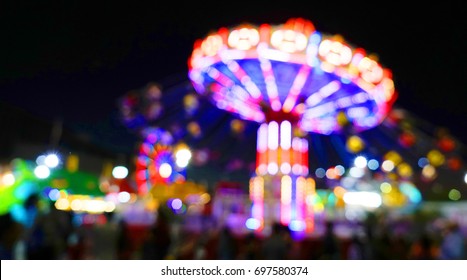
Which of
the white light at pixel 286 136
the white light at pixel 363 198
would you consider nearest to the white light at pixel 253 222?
the white light at pixel 286 136

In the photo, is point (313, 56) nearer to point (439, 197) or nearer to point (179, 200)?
point (179, 200)

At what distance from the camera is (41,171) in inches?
424

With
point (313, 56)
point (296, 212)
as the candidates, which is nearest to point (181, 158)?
point (296, 212)

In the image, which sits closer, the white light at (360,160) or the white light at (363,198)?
the white light at (360,160)

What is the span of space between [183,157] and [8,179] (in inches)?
432

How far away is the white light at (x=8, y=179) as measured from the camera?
26.2 feet

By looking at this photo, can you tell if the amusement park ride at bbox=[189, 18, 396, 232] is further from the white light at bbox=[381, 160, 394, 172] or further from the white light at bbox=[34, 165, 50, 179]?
the white light at bbox=[381, 160, 394, 172]

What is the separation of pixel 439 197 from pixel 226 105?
17.4 metres

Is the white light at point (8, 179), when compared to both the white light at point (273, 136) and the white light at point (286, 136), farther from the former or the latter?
the white light at point (286, 136)

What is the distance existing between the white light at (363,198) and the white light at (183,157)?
14.2m

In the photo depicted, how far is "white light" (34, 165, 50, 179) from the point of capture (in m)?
10.6

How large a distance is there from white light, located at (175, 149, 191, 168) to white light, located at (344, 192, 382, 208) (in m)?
14.2

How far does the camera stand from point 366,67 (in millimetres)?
12547
